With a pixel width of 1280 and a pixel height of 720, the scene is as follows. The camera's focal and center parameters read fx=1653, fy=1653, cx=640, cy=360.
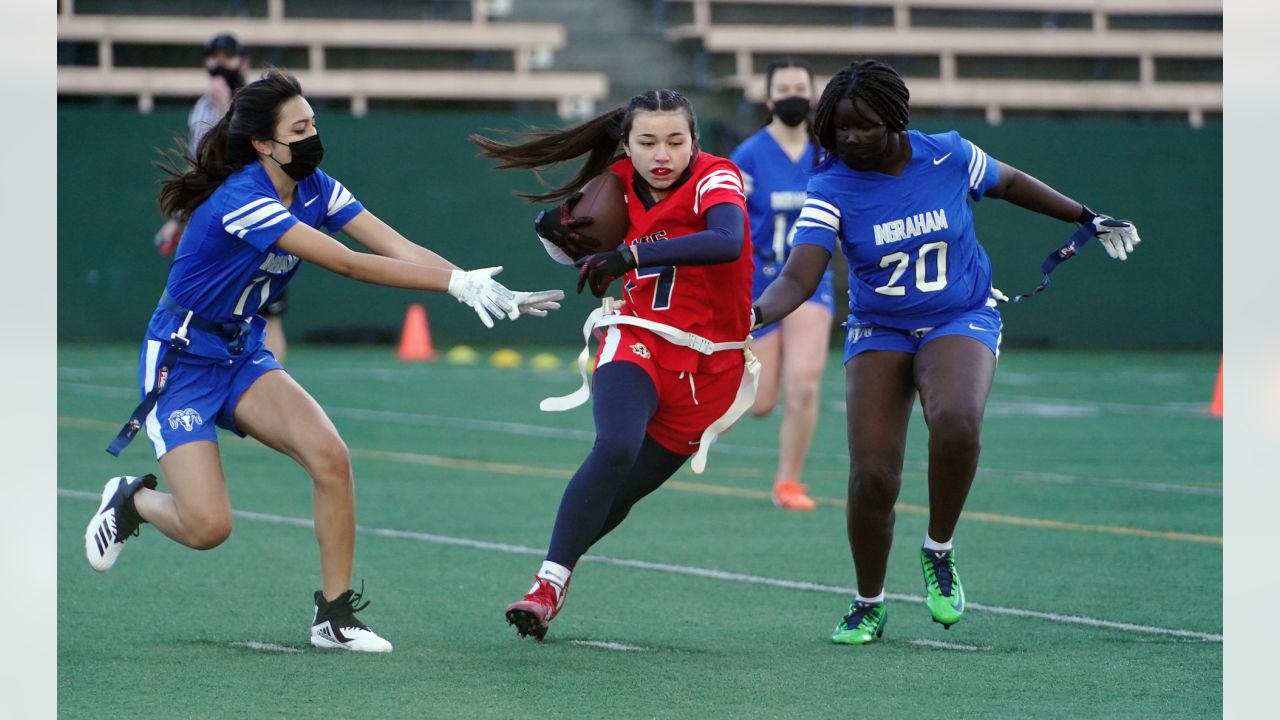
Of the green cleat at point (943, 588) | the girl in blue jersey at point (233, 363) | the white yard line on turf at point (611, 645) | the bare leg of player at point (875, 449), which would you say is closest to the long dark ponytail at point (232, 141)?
the girl in blue jersey at point (233, 363)

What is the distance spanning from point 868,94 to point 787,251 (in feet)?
12.2

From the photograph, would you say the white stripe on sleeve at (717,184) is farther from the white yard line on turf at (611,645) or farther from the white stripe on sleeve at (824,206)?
the white yard line on turf at (611,645)

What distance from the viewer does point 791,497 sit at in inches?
343

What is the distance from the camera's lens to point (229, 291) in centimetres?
527

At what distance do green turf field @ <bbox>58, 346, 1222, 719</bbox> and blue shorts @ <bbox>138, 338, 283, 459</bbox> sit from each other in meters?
0.67

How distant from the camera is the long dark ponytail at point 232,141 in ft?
16.9

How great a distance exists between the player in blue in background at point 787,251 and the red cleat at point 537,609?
3722 millimetres

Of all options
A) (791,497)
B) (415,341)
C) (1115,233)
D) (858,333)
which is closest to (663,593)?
(858,333)

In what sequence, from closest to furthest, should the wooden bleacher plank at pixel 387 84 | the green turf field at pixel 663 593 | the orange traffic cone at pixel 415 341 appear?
the green turf field at pixel 663 593
the orange traffic cone at pixel 415 341
the wooden bleacher plank at pixel 387 84

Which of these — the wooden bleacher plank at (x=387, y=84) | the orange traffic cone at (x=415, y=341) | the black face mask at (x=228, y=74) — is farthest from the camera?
the wooden bleacher plank at (x=387, y=84)

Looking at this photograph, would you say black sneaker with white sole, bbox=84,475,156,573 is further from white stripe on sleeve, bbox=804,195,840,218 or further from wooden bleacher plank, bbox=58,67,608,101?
wooden bleacher plank, bbox=58,67,608,101

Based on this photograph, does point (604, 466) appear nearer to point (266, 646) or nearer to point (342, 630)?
point (342, 630)

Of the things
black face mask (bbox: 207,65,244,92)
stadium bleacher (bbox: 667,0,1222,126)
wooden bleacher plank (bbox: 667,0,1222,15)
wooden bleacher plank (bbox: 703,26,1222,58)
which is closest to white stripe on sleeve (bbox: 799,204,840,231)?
black face mask (bbox: 207,65,244,92)
